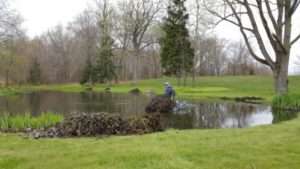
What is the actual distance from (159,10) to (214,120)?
150 feet

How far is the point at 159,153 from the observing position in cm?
671

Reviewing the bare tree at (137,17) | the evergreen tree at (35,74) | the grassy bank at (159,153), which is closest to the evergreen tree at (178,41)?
the bare tree at (137,17)

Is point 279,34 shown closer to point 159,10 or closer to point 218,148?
point 218,148

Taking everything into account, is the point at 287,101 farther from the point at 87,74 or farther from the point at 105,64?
the point at 87,74

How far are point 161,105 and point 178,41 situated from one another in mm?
27836

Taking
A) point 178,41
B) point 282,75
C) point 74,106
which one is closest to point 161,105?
point 74,106

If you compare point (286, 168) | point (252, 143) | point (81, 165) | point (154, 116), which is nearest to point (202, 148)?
point (252, 143)

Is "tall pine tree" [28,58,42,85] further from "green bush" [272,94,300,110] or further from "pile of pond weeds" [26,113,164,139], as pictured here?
"pile of pond weeds" [26,113,164,139]

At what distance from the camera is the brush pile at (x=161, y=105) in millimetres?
19323

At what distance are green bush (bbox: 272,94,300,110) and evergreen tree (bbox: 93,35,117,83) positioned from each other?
140 feet

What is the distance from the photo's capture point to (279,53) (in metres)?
22.3

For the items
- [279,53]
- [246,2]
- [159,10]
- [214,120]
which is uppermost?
[159,10]

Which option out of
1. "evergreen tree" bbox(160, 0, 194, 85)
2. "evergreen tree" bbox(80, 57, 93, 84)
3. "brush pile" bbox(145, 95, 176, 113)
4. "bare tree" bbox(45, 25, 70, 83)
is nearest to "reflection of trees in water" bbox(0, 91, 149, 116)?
"brush pile" bbox(145, 95, 176, 113)

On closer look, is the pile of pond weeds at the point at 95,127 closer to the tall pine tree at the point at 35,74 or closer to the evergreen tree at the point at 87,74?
the evergreen tree at the point at 87,74
